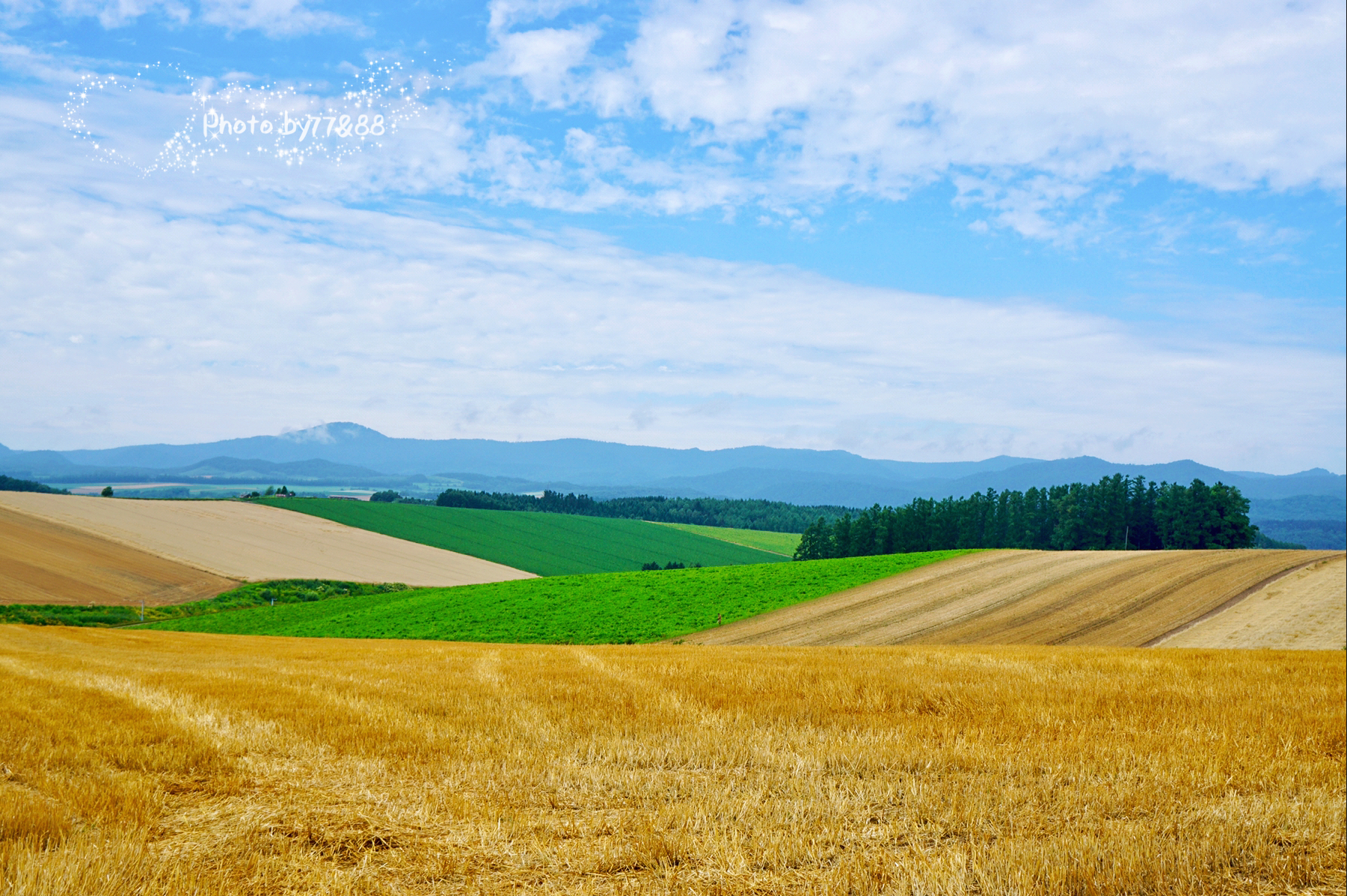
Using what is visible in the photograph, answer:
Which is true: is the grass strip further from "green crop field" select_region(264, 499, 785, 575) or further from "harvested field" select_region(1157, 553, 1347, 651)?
"harvested field" select_region(1157, 553, 1347, 651)

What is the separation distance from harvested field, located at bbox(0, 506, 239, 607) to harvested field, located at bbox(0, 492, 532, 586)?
271cm

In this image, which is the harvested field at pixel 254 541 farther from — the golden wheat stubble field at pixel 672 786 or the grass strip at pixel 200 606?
the golden wheat stubble field at pixel 672 786

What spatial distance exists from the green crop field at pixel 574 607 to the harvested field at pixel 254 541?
43.7ft

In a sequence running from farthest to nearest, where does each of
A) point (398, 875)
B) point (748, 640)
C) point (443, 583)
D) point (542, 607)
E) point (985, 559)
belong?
point (443, 583)
point (985, 559)
point (542, 607)
point (748, 640)
point (398, 875)

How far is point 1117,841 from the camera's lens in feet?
22.2

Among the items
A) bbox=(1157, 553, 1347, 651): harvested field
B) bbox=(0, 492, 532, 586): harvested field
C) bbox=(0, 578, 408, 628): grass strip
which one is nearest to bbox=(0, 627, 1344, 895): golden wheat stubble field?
bbox=(1157, 553, 1347, 651): harvested field

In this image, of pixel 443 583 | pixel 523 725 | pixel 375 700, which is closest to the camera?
pixel 523 725

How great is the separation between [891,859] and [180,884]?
5.15m

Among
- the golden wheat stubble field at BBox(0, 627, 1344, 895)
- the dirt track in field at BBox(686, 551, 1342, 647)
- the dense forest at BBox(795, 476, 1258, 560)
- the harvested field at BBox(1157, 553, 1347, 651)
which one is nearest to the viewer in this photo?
the golden wheat stubble field at BBox(0, 627, 1344, 895)

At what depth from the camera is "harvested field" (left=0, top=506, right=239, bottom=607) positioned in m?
51.7

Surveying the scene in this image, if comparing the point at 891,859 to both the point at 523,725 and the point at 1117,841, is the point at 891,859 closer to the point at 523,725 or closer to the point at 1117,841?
the point at 1117,841

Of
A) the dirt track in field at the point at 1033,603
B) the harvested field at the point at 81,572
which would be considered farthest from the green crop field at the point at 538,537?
the dirt track in field at the point at 1033,603

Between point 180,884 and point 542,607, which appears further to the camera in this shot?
point 542,607

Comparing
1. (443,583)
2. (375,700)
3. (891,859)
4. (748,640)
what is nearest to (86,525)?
(443,583)
